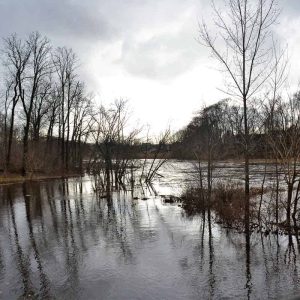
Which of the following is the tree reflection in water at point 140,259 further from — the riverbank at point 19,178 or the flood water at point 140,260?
the riverbank at point 19,178

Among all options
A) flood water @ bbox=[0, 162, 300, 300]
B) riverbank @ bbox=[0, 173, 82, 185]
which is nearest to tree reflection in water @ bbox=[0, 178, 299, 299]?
flood water @ bbox=[0, 162, 300, 300]

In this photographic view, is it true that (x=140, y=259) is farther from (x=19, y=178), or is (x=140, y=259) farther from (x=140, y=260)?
(x=19, y=178)

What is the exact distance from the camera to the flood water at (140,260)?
27.6 ft

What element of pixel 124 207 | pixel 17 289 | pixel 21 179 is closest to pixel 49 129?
pixel 21 179

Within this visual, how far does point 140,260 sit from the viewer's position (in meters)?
10.7

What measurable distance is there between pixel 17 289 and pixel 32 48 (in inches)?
1670

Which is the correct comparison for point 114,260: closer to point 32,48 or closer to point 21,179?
point 21,179

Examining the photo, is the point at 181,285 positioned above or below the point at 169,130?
below

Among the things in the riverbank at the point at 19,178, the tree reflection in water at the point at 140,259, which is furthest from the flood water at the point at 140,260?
the riverbank at the point at 19,178

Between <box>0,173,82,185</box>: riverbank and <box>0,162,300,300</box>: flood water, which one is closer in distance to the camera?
<box>0,162,300,300</box>: flood water

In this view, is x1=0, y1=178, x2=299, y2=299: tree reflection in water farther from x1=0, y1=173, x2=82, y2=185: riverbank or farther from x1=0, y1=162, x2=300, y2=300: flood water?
x1=0, y1=173, x2=82, y2=185: riverbank

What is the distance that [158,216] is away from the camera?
17.6 m

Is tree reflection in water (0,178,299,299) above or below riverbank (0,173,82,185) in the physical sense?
below

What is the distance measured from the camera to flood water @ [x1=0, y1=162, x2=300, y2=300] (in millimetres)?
8406
